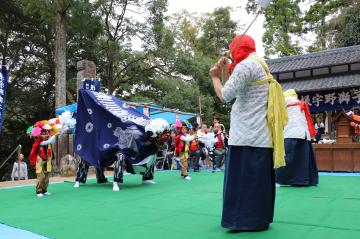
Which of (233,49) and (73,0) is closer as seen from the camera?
(233,49)

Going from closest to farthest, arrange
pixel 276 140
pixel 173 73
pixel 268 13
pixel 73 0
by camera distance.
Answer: pixel 276 140 → pixel 73 0 → pixel 173 73 → pixel 268 13

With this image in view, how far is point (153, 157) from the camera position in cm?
674

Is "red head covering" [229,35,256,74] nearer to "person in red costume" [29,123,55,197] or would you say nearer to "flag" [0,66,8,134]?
"person in red costume" [29,123,55,197]

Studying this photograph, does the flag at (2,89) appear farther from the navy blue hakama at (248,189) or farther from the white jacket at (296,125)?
the navy blue hakama at (248,189)

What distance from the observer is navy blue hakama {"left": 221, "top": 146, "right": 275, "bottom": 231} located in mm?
3020

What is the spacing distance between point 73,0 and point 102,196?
8.58 m

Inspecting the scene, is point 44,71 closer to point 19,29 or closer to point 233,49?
point 19,29

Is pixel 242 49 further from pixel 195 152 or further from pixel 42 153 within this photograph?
pixel 195 152

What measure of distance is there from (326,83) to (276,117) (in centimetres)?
968

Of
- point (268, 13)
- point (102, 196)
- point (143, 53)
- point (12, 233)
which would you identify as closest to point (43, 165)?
point (102, 196)

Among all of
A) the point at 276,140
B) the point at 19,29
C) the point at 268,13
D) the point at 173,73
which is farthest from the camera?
the point at 268,13

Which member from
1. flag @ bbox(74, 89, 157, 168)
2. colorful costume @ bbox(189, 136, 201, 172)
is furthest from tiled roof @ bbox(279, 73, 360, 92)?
flag @ bbox(74, 89, 157, 168)

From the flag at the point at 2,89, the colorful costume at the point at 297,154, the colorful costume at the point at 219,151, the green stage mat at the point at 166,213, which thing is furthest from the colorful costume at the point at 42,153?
the colorful costume at the point at 219,151

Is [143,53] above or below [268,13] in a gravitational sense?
below
